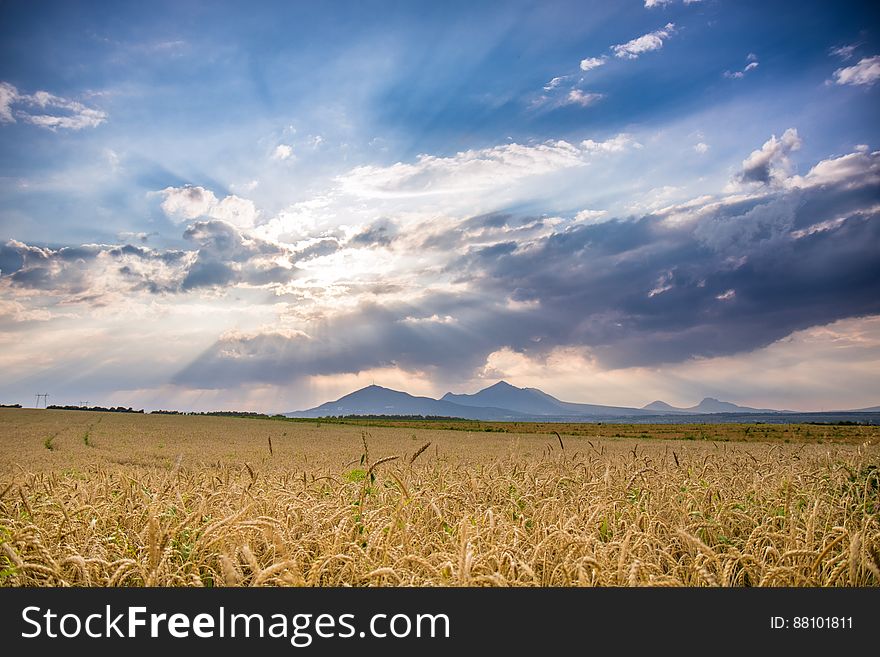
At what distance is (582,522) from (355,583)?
2231 millimetres

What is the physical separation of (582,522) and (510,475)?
3.02 meters

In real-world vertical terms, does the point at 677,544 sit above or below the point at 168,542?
below

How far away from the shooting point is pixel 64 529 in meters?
4.77

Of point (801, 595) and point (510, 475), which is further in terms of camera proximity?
point (510, 475)

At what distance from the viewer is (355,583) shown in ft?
12.6

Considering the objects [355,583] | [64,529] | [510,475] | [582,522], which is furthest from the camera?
[510,475]

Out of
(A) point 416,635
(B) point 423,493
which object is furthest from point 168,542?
(B) point 423,493

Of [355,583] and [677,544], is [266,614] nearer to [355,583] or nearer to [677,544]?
[355,583]

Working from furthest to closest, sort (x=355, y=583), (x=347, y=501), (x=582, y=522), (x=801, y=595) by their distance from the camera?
(x=347, y=501) < (x=582, y=522) < (x=355, y=583) < (x=801, y=595)

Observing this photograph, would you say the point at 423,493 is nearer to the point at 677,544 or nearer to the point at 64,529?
the point at 677,544

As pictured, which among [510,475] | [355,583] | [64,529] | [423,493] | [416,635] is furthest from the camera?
[510,475]

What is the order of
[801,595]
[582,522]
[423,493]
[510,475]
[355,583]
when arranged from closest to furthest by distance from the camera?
1. [801,595]
2. [355,583]
3. [582,522]
4. [423,493]
5. [510,475]

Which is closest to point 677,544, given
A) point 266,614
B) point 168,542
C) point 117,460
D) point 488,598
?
point 488,598

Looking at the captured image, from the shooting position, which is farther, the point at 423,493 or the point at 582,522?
the point at 423,493
